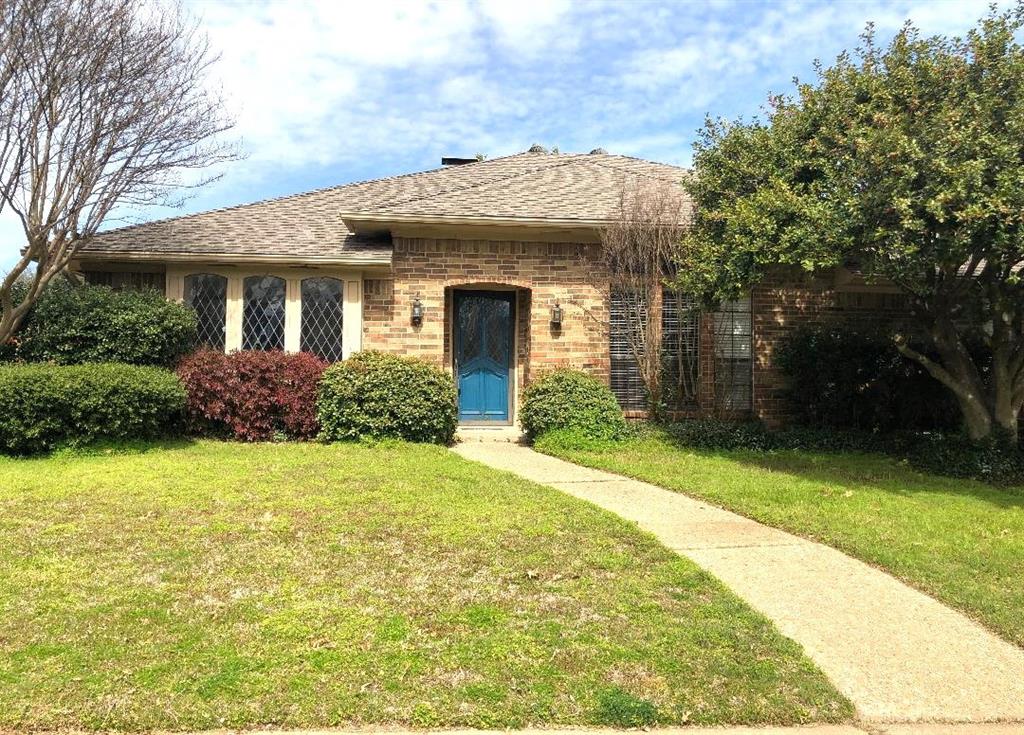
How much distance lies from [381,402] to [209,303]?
3636 millimetres

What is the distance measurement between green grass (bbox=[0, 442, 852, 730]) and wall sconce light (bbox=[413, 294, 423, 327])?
17.9 feet

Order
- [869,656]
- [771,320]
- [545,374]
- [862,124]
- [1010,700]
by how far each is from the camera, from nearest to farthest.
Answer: [1010,700]
[869,656]
[862,124]
[545,374]
[771,320]

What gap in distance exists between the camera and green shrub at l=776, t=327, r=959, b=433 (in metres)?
11.7

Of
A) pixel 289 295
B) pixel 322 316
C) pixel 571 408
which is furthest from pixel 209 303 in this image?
pixel 571 408

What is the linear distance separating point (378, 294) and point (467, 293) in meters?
1.58

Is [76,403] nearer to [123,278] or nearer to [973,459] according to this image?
[123,278]

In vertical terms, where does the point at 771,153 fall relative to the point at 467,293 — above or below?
above

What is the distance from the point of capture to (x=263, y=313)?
11836mm

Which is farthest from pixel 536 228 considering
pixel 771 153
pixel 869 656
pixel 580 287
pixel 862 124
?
pixel 869 656

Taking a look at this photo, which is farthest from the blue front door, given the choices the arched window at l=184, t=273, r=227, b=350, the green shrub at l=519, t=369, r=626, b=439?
the arched window at l=184, t=273, r=227, b=350

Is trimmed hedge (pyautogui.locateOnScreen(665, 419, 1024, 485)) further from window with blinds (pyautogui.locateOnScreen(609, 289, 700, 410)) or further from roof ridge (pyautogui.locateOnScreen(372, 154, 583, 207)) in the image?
roof ridge (pyautogui.locateOnScreen(372, 154, 583, 207))

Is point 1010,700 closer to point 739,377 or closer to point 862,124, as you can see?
point 862,124

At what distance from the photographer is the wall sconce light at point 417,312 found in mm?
11820

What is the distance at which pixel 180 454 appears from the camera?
9312 mm
